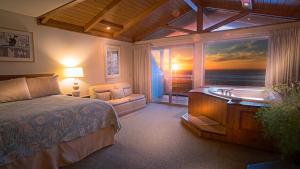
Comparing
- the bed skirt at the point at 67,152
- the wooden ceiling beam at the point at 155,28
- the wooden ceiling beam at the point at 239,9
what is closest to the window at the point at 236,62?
the wooden ceiling beam at the point at 239,9

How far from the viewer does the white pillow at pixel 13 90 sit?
268 centimetres

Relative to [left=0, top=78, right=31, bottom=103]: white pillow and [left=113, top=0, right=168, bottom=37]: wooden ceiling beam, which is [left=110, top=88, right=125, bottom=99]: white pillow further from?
[left=0, top=78, right=31, bottom=103]: white pillow

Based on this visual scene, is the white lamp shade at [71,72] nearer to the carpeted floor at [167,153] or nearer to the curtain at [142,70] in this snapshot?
the carpeted floor at [167,153]

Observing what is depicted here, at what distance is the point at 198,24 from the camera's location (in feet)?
15.9

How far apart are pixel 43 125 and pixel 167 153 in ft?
5.69

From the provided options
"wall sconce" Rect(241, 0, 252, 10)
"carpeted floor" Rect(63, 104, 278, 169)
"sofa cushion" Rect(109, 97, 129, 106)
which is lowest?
"carpeted floor" Rect(63, 104, 278, 169)

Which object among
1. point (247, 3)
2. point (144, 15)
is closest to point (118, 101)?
point (144, 15)

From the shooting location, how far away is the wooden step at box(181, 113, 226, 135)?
300 cm

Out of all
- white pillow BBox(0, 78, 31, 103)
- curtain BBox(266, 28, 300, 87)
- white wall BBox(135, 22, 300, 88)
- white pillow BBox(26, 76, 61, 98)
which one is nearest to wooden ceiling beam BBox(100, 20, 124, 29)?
white wall BBox(135, 22, 300, 88)

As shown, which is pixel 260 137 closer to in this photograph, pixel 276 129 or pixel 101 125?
pixel 276 129

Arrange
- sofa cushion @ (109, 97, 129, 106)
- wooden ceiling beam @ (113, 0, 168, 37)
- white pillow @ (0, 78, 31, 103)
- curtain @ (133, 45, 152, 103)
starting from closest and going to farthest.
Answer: white pillow @ (0, 78, 31, 103), wooden ceiling beam @ (113, 0, 168, 37), sofa cushion @ (109, 97, 129, 106), curtain @ (133, 45, 152, 103)

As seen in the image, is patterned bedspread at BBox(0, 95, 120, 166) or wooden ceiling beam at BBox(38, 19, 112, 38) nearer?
patterned bedspread at BBox(0, 95, 120, 166)

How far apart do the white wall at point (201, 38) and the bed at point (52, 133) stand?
10.6ft

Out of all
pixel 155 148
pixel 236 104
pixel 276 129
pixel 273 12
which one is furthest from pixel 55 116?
pixel 273 12
